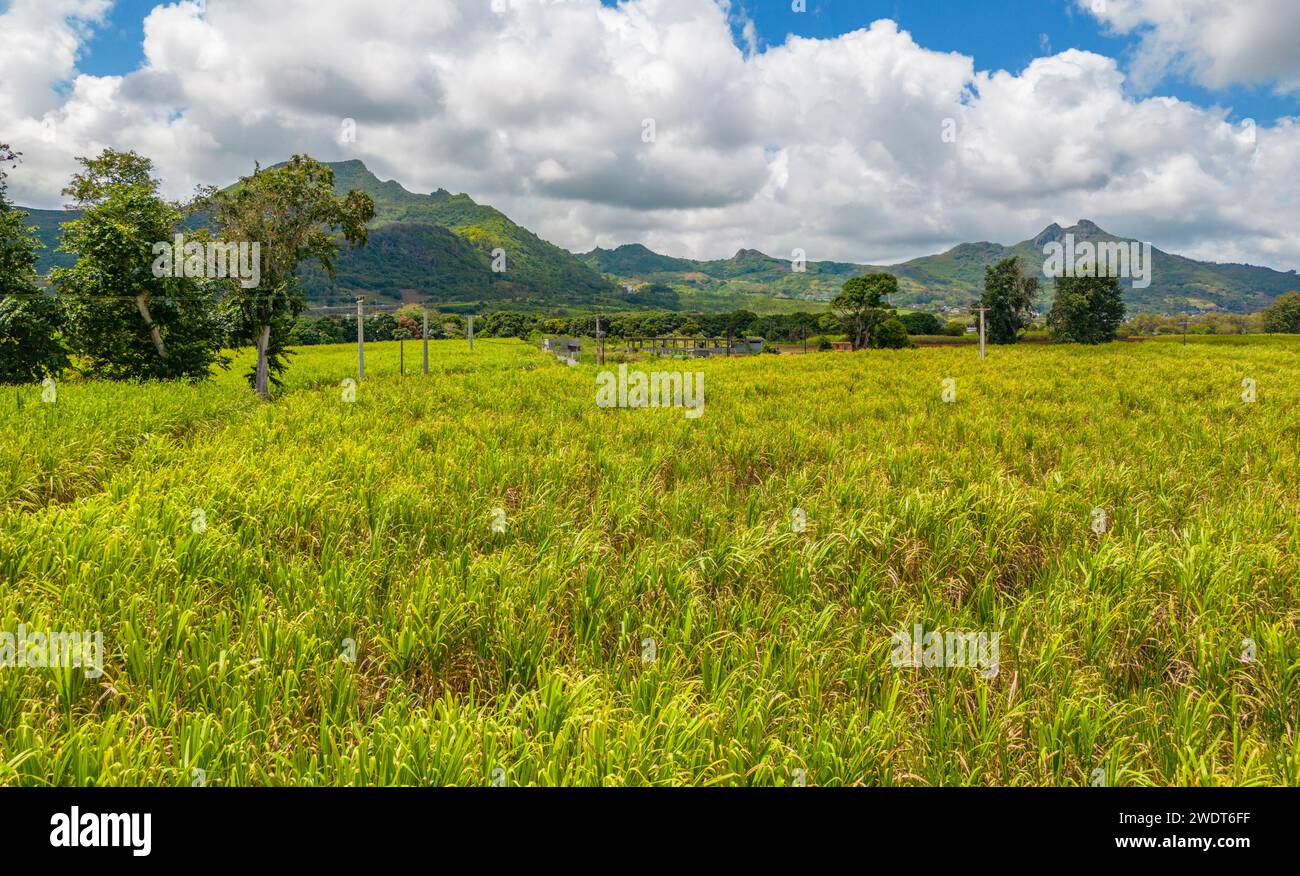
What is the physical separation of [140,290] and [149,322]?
2.96ft

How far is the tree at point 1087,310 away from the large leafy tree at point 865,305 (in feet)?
64.2

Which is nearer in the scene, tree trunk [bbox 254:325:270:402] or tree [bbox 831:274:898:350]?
tree trunk [bbox 254:325:270:402]

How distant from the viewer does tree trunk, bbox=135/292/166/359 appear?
16.0 m

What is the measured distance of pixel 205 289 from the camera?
1748cm

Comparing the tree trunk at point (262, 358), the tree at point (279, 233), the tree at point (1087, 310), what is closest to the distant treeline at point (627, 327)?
the tree at point (1087, 310)

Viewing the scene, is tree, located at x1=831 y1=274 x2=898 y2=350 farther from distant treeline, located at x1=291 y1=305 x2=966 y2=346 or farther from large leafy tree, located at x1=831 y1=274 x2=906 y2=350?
distant treeline, located at x1=291 y1=305 x2=966 y2=346

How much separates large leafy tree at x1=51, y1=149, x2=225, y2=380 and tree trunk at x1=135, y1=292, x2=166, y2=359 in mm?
23

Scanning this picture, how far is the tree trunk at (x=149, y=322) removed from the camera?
16.0 m

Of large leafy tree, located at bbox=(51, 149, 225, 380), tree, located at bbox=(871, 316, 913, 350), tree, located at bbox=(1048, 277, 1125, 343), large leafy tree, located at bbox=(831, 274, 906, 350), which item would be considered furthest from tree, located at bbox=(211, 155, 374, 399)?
tree, located at bbox=(1048, 277, 1125, 343)

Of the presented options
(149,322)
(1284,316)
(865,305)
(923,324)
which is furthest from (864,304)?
(1284,316)

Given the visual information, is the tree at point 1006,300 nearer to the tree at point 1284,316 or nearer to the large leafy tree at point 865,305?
the large leafy tree at point 865,305
